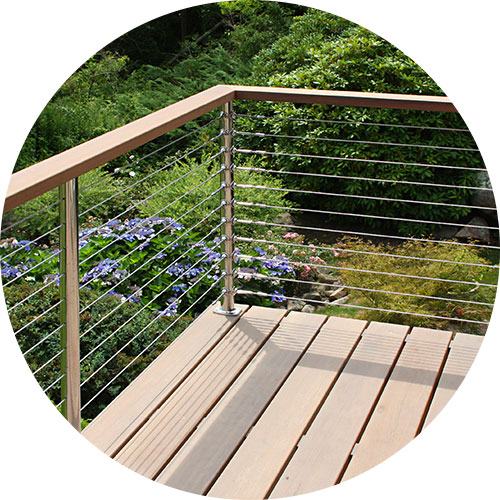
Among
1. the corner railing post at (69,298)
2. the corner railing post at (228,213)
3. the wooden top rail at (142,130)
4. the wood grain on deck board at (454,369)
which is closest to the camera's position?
the wooden top rail at (142,130)

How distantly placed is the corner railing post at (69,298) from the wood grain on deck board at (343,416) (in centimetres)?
72

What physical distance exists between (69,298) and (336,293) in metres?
3.39

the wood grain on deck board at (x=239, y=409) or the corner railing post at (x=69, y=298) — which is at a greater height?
the corner railing post at (x=69, y=298)

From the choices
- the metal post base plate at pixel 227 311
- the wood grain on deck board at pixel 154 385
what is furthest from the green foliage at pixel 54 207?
the wood grain on deck board at pixel 154 385

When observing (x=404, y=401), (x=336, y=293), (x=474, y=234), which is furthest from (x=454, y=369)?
(x=474, y=234)

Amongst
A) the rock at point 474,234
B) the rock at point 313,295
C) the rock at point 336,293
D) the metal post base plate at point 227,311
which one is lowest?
the rock at point 336,293

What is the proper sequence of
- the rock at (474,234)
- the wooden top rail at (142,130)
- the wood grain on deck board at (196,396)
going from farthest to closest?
the rock at (474,234)
the wood grain on deck board at (196,396)
the wooden top rail at (142,130)

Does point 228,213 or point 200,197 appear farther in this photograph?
point 200,197

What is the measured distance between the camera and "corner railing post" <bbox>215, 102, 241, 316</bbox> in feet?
10.3

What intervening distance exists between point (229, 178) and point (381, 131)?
3158 mm

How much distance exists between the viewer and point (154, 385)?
2.84m

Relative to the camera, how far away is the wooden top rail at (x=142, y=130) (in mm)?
1802

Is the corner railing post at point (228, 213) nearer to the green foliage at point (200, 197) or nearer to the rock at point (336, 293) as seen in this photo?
the green foliage at point (200, 197)

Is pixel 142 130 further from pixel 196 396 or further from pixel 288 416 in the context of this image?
pixel 288 416
